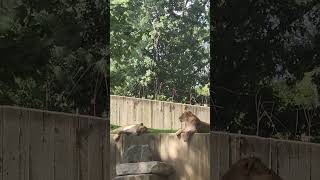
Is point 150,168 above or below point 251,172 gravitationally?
below

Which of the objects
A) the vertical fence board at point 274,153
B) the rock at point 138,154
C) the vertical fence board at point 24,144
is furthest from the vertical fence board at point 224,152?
the vertical fence board at point 24,144

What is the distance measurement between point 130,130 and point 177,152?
0.31 metres

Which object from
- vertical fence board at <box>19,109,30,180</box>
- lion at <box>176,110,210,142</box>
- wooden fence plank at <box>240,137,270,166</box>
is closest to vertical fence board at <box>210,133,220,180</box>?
wooden fence plank at <box>240,137,270,166</box>


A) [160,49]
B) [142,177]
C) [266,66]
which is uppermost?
[160,49]

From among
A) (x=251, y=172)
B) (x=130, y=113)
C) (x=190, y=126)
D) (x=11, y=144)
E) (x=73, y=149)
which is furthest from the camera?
(x=130, y=113)

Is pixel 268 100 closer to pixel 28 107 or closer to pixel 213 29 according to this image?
pixel 213 29

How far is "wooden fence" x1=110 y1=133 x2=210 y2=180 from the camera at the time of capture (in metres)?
2.76

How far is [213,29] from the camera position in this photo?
7.63ft

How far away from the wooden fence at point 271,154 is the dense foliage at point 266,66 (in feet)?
0.15

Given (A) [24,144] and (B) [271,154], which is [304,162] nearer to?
(B) [271,154]

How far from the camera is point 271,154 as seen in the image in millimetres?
2238

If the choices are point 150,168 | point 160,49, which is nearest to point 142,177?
point 150,168

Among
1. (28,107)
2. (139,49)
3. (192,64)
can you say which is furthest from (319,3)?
(28,107)

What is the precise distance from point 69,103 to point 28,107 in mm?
184
